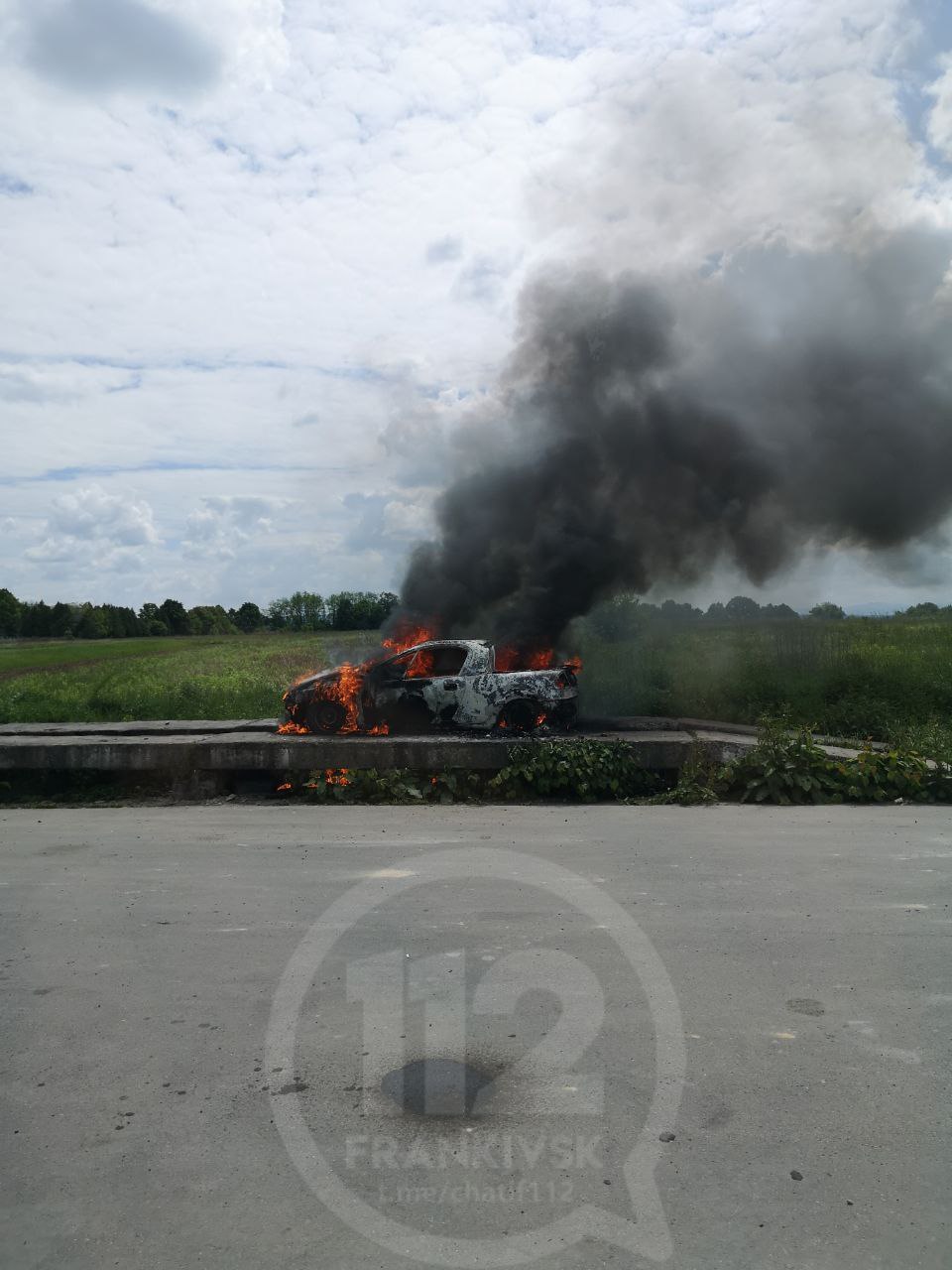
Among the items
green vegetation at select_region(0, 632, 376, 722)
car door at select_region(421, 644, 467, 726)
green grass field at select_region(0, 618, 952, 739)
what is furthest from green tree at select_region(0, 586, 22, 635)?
car door at select_region(421, 644, 467, 726)

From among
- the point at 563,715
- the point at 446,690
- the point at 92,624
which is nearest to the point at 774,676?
the point at 563,715

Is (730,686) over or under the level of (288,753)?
over

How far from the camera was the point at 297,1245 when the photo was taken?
9.09 feet

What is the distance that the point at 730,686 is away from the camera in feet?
50.8

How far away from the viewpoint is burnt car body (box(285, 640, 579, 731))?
12.0m

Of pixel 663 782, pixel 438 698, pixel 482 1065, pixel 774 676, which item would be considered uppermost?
pixel 774 676

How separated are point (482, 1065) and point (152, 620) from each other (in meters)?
66.5

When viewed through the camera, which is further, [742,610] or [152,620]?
[152,620]

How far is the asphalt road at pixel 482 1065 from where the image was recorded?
2842 mm

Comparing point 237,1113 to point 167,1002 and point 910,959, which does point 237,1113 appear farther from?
point 910,959

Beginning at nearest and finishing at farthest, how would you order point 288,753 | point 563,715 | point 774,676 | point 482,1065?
point 482,1065
point 288,753
point 563,715
point 774,676

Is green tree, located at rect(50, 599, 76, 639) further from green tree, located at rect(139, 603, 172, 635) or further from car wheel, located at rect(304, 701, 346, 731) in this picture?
car wheel, located at rect(304, 701, 346, 731)

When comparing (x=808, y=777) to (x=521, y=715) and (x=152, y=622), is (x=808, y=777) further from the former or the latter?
(x=152, y=622)

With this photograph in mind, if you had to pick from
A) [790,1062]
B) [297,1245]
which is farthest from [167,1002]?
[790,1062]
